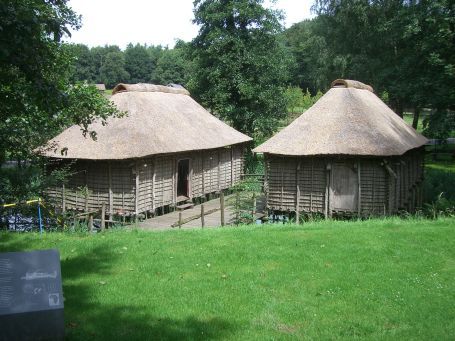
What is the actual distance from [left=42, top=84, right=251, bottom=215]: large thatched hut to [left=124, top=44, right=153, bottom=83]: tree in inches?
3438

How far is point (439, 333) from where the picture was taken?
22.4 feet

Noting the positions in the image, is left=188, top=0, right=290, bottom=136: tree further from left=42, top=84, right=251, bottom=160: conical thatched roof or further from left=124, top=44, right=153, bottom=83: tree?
left=124, top=44, right=153, bottom=83: tree

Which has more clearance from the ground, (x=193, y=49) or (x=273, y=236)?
(x=193, y=49)

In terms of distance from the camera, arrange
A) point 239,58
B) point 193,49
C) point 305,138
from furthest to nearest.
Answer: point 193,49
point 239,58
point 305,138

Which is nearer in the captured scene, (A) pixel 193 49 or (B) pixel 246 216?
(B) pixel 246 216

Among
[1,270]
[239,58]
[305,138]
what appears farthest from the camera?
[239,58]

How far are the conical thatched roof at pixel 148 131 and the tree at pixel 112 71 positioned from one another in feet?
262

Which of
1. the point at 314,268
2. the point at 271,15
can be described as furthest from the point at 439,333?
the point at 271,15

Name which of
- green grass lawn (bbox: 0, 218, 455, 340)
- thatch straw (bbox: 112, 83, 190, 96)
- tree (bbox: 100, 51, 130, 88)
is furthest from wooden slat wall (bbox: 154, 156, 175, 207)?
tree (bbox: 100, 51, 130, 88)

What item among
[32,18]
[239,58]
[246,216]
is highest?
[239,58]

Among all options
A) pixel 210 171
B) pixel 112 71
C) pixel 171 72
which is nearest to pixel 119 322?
pixel 210 171

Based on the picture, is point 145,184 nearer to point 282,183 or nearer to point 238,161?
point 282,183

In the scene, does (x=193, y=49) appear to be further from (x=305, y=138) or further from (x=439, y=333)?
(x=439, y=333)

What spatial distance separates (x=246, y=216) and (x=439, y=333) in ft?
42.1
